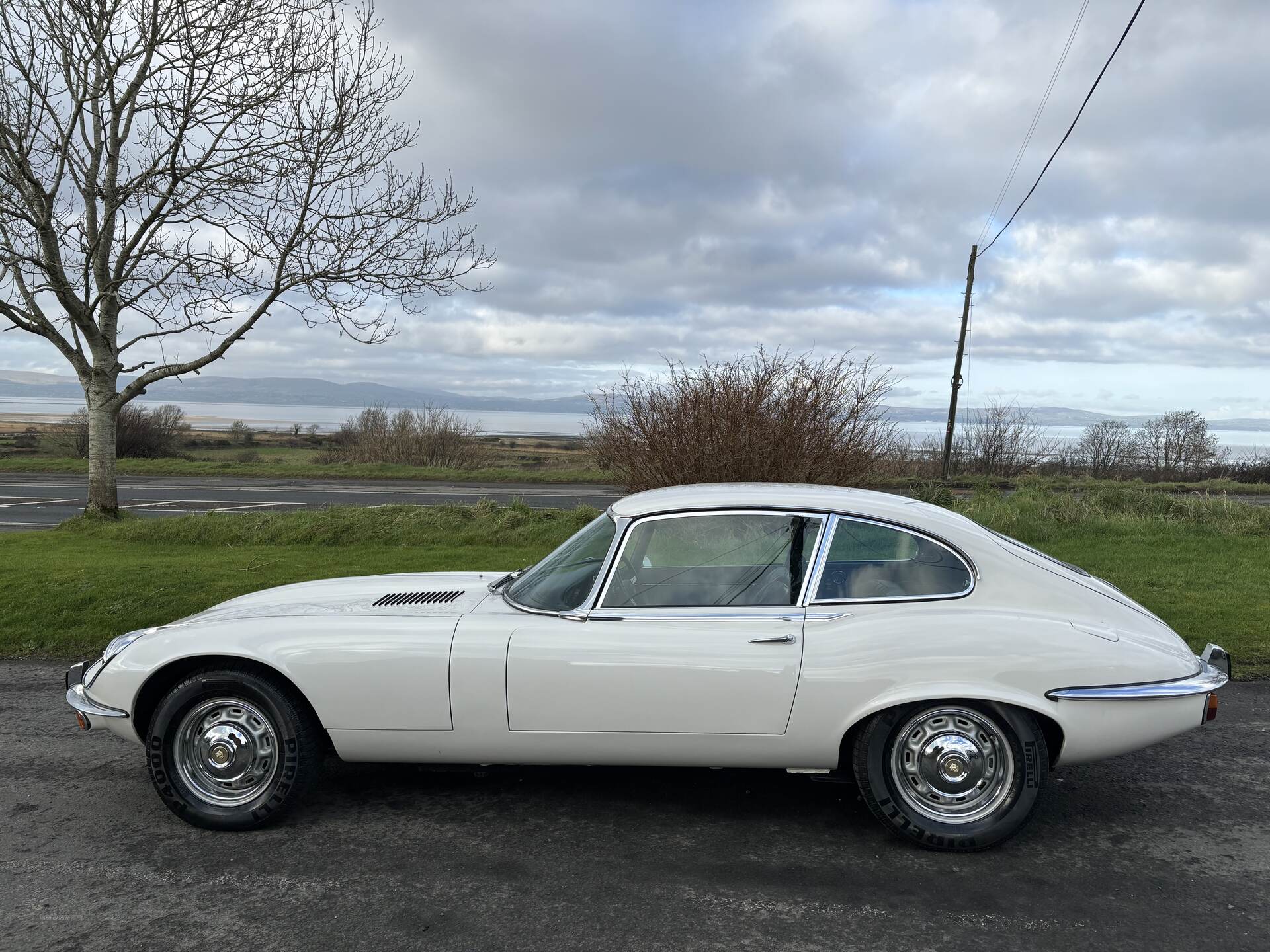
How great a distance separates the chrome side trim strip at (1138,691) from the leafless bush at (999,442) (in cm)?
2544

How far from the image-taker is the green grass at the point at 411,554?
731 centimetres

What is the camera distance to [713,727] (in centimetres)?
347

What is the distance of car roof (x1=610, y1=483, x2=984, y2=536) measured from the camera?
3.74 m

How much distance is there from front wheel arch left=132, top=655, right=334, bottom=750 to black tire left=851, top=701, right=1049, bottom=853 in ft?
7.31

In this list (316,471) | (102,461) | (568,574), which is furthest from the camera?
(316,471)

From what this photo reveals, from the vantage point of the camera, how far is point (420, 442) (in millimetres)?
32625

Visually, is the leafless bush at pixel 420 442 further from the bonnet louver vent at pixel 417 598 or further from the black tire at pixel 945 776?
the black tire at pixel 945 776

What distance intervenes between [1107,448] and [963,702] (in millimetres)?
33321

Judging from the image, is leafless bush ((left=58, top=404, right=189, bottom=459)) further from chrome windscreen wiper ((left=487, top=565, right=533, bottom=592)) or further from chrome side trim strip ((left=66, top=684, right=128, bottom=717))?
chrome windscreen wiper ((left=487, top=565, right=533, bottom=592))

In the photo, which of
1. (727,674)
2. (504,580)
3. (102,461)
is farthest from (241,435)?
(727,674)

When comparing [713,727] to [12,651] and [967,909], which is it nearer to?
[967,909]

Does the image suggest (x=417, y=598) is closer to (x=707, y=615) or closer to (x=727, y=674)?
(x=707, y=615)

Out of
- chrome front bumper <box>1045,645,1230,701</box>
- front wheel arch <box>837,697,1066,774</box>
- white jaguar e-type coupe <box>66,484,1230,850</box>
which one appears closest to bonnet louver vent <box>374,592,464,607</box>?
white jaguar e-type coupe <box>66,484,1230,850</box>

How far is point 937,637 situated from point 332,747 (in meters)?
2.51
